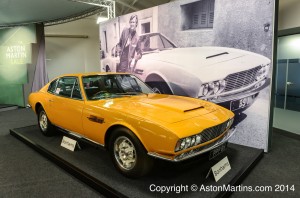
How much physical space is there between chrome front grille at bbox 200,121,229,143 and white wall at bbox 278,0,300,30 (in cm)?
307

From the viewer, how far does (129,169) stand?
89.0 inches

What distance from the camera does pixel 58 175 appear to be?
260 centimetres

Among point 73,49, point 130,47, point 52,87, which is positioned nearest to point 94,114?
point 52,87

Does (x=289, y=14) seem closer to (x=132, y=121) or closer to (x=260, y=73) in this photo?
(x=260, y=73)

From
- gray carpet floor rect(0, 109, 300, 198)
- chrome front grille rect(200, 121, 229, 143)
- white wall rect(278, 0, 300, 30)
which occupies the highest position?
white wall rect(278, 0, 300, 30)

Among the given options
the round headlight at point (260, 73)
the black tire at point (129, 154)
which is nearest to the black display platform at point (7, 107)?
the black tire at point (129, 154)

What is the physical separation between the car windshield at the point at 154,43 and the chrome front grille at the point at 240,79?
1.29 meters

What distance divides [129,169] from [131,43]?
135 inches

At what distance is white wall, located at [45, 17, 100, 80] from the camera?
385 inches

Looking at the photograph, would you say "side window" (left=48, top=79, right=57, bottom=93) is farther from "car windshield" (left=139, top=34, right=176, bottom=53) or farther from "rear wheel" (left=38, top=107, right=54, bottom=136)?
"car windshield" (left=139, top=34, right=176, bottom=53)

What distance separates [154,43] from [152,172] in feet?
9.43

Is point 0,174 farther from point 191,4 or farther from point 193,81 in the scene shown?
point 191,4

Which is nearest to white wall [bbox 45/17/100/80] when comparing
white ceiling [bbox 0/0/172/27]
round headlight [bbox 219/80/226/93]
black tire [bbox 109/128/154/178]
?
white ceiling [bbox 0/0/172/27]

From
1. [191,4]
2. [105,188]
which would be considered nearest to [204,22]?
[191,4]
